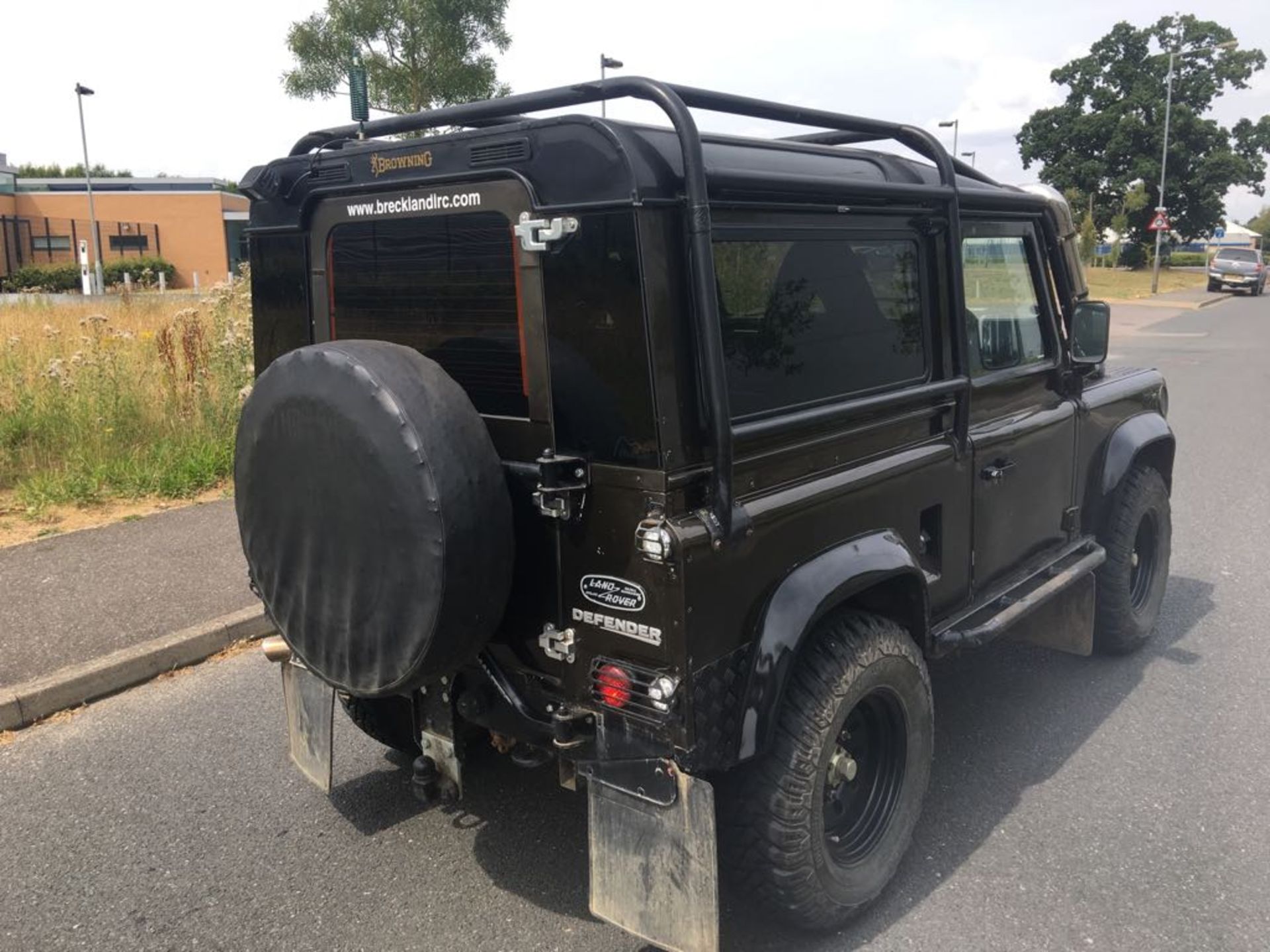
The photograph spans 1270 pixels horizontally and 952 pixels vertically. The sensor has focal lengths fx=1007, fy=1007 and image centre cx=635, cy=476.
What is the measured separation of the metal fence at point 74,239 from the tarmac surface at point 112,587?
4701 cm

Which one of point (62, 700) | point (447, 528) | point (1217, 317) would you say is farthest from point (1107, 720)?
point (1217, 317)

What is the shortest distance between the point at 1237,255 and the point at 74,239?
52.0 m

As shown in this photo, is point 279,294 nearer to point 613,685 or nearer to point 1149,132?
point 613,685

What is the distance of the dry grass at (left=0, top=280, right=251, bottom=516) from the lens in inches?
286

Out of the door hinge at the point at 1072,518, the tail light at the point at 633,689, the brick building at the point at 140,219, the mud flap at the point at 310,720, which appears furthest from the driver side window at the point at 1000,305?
the brick building at the point at 140,219

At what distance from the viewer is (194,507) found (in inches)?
278

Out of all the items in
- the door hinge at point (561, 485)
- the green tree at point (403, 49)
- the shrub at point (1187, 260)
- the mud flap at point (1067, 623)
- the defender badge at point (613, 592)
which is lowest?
the mud flap at point (1067, 623)

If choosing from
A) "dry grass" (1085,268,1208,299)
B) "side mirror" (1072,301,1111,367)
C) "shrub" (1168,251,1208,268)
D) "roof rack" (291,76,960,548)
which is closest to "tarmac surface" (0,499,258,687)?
"roof rack" (291,76,960,548)

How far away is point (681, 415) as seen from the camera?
238 centimetres

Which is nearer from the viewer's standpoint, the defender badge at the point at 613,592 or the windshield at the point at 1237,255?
the defender badge at the point at 613,592

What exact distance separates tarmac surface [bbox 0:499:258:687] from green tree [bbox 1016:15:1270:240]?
5933cm

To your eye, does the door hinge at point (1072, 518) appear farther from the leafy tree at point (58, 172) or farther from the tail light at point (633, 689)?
the leafy tree at point (58, 172)

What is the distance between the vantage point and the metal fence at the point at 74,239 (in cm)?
4716

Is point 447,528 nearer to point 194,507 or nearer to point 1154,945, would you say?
point 1154,945
